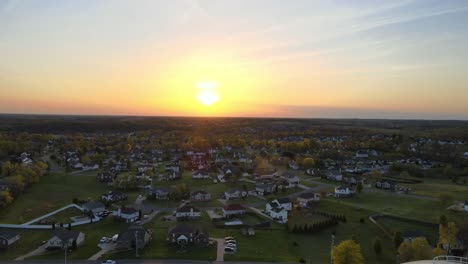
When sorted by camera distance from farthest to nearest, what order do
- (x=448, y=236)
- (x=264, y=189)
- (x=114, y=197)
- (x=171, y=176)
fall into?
(x=171, y=176), (x=264, y=189), (x=114, y=197), (x=448, y=236)

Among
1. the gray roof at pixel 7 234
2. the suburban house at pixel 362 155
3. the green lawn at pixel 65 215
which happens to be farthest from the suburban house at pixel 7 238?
the suburban house at pixel 362 155

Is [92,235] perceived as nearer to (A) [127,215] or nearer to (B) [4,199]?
(A) [127,215]

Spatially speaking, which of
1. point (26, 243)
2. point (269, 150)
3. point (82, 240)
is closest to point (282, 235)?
point (82, 240)

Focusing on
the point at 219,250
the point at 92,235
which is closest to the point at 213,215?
the point at 219,250

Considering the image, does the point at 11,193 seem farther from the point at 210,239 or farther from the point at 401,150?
the point at 401,150

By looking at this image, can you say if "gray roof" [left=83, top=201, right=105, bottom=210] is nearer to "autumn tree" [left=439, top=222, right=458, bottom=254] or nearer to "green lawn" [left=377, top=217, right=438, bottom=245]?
"green lawn" [left=377, top=217, right=438, bottom=245]

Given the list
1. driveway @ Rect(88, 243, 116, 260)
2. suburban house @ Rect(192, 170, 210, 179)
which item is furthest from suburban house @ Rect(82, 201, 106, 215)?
suburban house @ Rect(192, 170, 210, 179)
